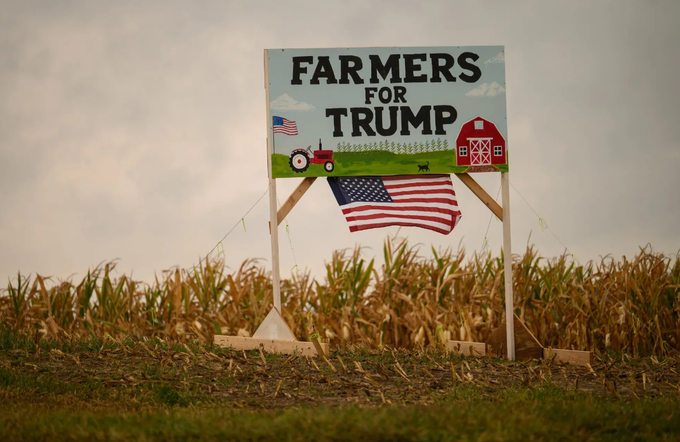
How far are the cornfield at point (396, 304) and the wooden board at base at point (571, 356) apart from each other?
1494 millimetres

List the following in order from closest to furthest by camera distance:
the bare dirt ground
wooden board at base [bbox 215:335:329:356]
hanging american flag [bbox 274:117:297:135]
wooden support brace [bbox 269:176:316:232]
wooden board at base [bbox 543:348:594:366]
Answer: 1. the bare dirt ground
2. wooden board at base [bbox 543:348:594:366]
3. wooden board at base [bbox 215:335:329:356]
4. hanging american flag [bbox 274:117:297:135]
5. wooden support brace [bbox 269:176:316:232]

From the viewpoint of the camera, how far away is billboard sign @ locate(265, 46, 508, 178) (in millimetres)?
8016

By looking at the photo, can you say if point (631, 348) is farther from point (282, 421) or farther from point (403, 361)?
point (282, 421)

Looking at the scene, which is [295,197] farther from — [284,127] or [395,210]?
[395,210]

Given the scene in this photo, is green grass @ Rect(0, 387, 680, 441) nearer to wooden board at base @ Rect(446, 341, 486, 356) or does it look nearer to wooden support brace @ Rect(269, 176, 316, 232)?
wooden board at base @ Rect(446, 341, 486, 356)

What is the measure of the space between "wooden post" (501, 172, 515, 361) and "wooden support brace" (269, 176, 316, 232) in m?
2.37

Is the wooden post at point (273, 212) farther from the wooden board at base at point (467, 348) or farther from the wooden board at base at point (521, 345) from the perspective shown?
the wooden board at base at point (521, 345)

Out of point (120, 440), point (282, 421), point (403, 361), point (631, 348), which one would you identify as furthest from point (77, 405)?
point (631, 348)

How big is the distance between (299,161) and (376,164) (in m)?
0.94

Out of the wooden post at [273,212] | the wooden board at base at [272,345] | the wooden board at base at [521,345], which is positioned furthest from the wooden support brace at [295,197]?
the wooden board at base at [521,345]

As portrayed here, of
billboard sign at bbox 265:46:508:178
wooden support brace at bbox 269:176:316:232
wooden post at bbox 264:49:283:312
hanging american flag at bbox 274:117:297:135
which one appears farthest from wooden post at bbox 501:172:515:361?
wooden post at bbox 264:49:283:312

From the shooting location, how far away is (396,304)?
981 cm

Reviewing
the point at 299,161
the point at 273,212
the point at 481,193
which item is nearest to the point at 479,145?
the point at 481,193

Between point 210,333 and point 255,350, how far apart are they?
2410 millimetres
